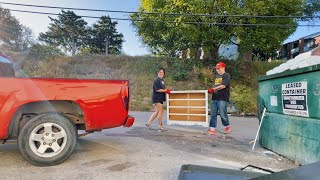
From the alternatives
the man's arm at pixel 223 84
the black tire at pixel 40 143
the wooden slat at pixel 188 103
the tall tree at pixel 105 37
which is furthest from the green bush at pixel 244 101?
the tall tree at pixel 105 37

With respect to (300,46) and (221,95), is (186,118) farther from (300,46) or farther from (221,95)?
(300,46)

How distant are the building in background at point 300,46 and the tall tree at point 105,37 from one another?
19.6 meters

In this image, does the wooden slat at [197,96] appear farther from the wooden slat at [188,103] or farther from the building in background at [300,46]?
the building in background at [300,46]

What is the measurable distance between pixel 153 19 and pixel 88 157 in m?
15.4

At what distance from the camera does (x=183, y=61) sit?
21.6m

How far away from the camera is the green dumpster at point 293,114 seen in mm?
4289

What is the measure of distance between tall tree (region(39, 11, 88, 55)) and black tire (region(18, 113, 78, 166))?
34961 millimetres

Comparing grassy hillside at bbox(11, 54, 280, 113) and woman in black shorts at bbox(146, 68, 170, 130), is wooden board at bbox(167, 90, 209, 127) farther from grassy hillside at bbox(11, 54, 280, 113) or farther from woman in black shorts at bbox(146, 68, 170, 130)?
grassy hillside at bbox(11, 54, 280, 113)

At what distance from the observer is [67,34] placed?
1553 inches

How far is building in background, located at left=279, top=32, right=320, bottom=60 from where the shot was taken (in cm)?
3822

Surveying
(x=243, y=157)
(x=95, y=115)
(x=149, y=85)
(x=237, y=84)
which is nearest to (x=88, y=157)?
(x=95, y=115)

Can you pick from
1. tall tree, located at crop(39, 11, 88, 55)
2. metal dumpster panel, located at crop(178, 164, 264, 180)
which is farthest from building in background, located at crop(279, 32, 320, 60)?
metal dumpster panel, located at crop(178, 164, 264, 180)

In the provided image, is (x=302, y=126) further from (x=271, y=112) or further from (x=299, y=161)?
(x=271, y=112)

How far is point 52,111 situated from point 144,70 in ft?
55.8
